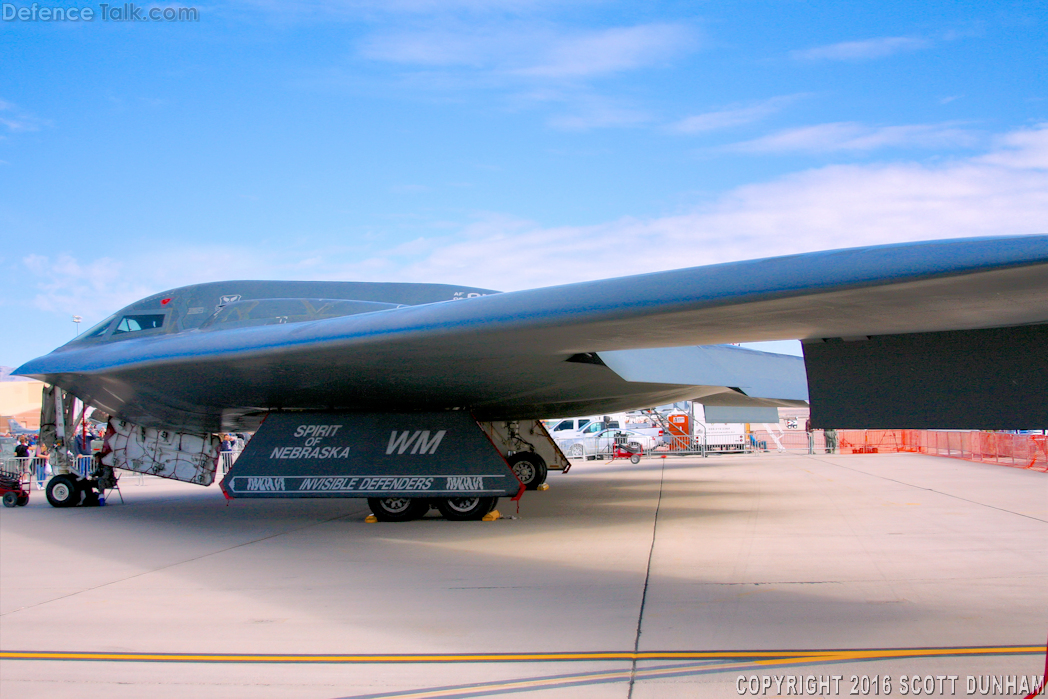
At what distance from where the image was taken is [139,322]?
12.3 m

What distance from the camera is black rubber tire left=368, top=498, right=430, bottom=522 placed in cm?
1066

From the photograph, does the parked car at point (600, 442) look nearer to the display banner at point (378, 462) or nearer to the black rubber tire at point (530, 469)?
the black rubber tire at point (530, 469)

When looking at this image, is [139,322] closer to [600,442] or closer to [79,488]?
[79,488]

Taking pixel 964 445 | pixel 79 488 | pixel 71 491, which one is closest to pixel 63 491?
pixel 71 491

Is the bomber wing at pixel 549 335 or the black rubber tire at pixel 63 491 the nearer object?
the bomber wing at pixel 549 335

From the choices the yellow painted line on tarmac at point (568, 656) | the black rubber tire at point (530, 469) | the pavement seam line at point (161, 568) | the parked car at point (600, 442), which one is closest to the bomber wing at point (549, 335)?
the pavement seam line at point (161, 568)

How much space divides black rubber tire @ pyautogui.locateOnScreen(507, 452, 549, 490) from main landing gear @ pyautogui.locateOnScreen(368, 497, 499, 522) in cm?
534

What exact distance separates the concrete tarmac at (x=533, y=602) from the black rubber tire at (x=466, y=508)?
0.30 meters

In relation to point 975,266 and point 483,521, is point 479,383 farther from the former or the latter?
point 975,266

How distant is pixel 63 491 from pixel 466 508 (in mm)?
7904

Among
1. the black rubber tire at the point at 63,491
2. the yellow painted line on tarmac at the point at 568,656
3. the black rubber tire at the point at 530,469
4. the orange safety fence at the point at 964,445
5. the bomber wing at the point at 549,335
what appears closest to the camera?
the bomber wing at the point at 549,335

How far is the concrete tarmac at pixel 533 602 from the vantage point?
4.14m

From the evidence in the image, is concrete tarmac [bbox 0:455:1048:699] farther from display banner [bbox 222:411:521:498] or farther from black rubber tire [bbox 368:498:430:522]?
display banner [bbox 222:411:521:498]

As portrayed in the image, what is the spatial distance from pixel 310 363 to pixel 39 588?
3057 millimetres
